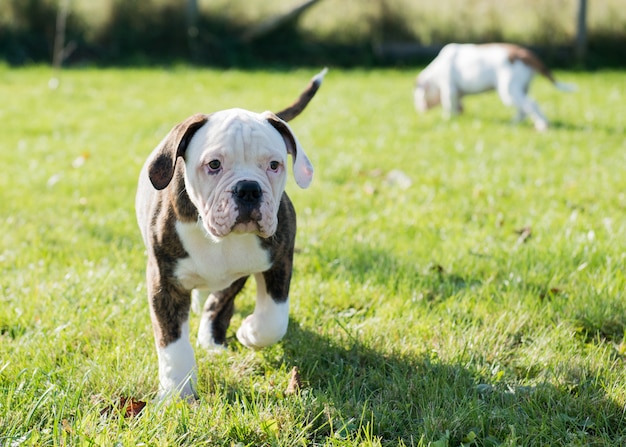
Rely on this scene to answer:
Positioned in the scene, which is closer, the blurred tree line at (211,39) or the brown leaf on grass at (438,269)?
the brown leaf on grass at (438,269)

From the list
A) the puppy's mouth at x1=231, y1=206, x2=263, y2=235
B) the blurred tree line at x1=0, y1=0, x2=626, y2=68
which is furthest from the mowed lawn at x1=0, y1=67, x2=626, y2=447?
the blurred tree line at x1=0, y1=0, x2=626, y2=68

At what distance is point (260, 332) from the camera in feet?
10.1

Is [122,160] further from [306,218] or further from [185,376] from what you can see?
[185,376]

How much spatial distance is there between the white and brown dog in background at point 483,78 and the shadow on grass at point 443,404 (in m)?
5.71

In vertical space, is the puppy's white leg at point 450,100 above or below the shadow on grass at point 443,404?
above

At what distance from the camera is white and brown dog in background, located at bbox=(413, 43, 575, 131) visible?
8.45m

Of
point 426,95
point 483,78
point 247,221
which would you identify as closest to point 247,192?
point 247,221

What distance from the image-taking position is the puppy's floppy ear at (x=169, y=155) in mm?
2695

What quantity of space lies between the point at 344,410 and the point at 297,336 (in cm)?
69

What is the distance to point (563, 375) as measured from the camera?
117 inches

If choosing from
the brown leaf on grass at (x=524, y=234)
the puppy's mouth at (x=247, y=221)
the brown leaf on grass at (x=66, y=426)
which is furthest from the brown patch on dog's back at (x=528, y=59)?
the brown leaf on grass at (x=66, y=426)

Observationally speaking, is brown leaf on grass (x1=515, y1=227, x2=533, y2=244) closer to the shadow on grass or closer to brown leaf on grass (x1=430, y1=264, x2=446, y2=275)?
brown leaf on grass (x1=430, y1=264, x2=446, y2=275)

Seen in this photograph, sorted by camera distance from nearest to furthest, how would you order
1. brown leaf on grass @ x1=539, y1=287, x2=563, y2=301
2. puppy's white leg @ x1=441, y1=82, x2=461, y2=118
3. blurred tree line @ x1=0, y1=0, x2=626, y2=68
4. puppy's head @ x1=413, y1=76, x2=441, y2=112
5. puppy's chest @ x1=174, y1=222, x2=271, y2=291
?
puppy's chest @ x1=174, y1=222, x2=271, y2=291, brown leaf on grass @ x1=539, y1=287, x2=563, y2=301, puppy's white leg @ x1=441, y1=82, x2=461, y2=118, puppy's head @ x1=413, y1=76, x2=441, y2=112, blurred tree line @ x1=0, y1=0, x2=626, y2=68

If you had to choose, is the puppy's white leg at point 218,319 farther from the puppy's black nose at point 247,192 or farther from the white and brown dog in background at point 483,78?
the white and brown dog in background at point 483,78
